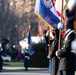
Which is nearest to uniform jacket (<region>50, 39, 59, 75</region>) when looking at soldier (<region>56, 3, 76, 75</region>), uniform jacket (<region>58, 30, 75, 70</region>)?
soldier (<region>56, 3, 76, 75</region>)

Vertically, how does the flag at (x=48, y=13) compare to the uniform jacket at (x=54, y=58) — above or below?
above

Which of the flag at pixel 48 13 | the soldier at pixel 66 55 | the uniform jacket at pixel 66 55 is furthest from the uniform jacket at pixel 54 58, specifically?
the uniform jacket at pixel 66 55

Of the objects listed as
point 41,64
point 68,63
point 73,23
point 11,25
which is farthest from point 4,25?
point 73,23

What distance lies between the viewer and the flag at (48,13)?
1327 cm

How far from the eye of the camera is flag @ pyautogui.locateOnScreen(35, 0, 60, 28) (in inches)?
523

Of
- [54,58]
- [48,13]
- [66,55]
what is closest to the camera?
[66,55]

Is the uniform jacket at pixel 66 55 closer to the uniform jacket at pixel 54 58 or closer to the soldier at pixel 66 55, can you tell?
the soldier at pixel 66 55

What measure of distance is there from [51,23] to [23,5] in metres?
60.7

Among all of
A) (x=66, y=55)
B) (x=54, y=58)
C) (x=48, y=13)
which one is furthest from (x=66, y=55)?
(x=48, y=13)

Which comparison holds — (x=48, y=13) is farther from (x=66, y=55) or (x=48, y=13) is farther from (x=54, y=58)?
(x=66, y=55)

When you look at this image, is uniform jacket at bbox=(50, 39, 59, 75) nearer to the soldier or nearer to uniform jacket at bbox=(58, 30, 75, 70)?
the soldier

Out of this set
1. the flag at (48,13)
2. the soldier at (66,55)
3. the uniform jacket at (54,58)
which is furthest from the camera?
the flag at (48,13)

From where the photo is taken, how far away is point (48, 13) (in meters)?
13.8

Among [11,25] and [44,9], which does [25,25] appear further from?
[44,9]
